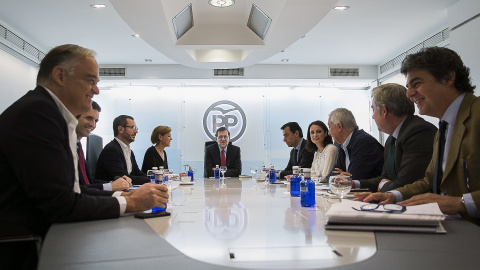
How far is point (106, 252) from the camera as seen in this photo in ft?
3.39

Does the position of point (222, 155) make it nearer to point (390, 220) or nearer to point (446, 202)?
point (446, 202)

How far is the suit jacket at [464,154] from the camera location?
5.19 ft

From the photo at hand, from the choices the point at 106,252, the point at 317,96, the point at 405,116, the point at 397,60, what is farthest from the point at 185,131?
the point at 106,252

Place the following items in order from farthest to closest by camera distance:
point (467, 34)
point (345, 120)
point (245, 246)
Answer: point (467, 34)
point (345, 120)
point (245, 246)

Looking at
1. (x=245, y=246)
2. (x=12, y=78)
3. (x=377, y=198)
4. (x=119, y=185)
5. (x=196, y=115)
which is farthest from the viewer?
(x=196, y=115)

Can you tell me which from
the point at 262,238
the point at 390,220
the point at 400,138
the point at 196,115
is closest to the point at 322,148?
the point at 400,138

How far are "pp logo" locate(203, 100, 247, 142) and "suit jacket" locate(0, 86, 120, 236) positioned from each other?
7.36m

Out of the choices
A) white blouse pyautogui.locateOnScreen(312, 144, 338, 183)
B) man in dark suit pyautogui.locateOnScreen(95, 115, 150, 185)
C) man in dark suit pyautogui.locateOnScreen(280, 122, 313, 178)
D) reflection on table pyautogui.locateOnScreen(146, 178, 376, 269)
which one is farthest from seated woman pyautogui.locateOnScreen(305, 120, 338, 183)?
reflection on table pyautogui.locateOnScreen(146, 178, 376, 269)

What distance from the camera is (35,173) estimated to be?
1281 mm

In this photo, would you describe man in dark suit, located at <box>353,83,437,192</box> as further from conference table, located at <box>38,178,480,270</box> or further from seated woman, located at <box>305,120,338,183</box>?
seated woman, located at <box>305,120,338,183</box>

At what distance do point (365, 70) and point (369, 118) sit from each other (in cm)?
129

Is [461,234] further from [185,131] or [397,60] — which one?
[185,131]

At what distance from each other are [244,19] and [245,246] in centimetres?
458

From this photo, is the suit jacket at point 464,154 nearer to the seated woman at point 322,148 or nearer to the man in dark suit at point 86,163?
the man in dark suit at point 86,163
